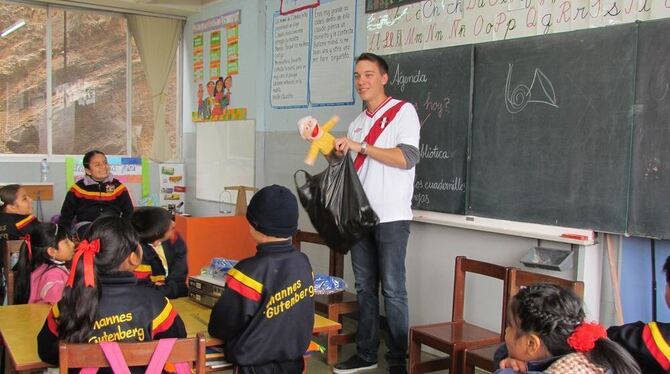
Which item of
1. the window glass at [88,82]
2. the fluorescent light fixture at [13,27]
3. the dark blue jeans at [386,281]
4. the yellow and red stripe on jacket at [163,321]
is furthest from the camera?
the window glass at [88,82]

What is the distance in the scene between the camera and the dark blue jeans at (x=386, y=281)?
3.25 metres

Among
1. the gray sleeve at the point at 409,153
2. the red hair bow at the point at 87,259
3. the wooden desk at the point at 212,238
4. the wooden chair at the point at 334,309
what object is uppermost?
the gray sleeve at the point at 409,153

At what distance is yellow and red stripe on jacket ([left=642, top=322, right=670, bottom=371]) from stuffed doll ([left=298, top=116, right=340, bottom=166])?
1.54 meters

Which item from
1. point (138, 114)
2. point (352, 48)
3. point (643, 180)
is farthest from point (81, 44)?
point (643, 180)

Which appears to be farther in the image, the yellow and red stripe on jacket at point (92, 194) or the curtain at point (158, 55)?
the curtain at point (158, 55)

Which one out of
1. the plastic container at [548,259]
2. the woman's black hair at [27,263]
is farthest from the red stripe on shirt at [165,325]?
the plastic container at [548,259]

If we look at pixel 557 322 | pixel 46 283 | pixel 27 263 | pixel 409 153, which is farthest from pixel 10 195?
pixel 557 322

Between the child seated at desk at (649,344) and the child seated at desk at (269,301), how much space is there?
97cm

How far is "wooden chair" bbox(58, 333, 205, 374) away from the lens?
170 centimetres

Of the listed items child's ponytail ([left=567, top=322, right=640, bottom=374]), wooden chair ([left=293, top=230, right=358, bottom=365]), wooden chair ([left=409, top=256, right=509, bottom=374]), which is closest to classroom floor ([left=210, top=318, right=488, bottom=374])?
wooden chair ([left=293, top=230, right=358, bottom=365])

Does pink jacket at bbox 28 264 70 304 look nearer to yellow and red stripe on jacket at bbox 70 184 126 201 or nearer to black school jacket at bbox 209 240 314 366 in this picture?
black school jacket at bbox 209 240 314 366

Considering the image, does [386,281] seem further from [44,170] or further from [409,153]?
[44,170]

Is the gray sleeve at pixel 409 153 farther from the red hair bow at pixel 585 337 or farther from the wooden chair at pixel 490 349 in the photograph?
the red hair bow at pixel 585 337

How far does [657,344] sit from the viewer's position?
1.73 m
